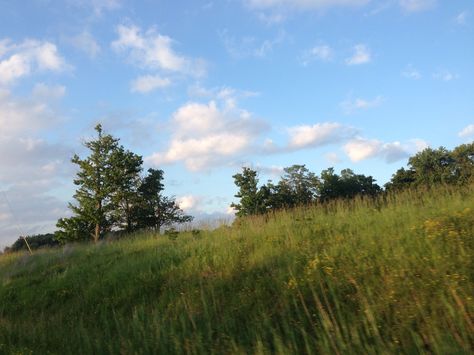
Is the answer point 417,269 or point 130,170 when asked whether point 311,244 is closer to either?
point 417,269

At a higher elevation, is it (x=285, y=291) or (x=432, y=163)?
(x=432, y=163)

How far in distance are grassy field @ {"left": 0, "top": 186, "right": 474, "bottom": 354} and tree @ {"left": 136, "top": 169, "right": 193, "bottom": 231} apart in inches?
894

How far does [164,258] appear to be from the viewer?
11789 millimetres

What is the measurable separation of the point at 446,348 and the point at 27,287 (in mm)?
12734

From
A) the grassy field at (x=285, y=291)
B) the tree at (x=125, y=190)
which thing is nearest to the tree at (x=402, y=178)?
the tree at (x=125, y=190)

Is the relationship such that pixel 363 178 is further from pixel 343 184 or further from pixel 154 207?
pixel 154 207

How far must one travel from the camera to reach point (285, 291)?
21.5 ft

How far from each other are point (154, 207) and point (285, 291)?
3148 cm

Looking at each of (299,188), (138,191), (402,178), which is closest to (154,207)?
(138,191)

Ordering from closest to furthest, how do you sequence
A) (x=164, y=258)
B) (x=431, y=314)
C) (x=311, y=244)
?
1. (x=431, y=314)
2. (x=311, y=244)
3. (x=164, y=258)

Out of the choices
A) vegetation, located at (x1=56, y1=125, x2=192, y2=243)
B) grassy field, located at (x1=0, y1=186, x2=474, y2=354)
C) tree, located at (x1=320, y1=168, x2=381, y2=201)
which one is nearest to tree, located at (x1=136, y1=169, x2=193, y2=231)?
vegetation, located at (x1=56, y1=125, x2=192, y2=243)

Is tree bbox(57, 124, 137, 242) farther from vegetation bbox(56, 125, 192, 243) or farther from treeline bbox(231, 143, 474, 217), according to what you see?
treeline bbox(231, 143, 474, 217)

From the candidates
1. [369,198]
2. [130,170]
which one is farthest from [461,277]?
[130,170]

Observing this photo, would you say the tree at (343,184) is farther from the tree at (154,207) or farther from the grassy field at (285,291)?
the grassy field at (285,291)
